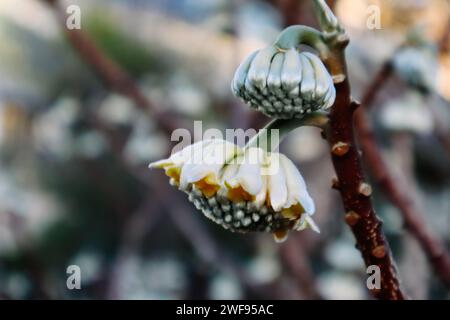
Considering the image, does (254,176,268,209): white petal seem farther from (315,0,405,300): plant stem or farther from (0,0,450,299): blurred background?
(0,0,450,299): blurred background

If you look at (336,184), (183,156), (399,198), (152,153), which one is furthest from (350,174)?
(152,153)

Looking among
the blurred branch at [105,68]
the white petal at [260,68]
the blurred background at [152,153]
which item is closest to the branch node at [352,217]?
the white petal at [260,68]

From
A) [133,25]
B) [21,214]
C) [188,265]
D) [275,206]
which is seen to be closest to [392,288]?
[275,206]

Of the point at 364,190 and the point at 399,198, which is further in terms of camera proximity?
the point at 399,198

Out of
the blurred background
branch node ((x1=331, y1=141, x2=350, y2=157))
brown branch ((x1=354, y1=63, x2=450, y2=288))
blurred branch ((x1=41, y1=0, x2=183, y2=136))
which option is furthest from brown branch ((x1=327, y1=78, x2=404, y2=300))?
the blurred background

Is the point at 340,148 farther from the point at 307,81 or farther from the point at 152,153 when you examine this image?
the point at 152,153
